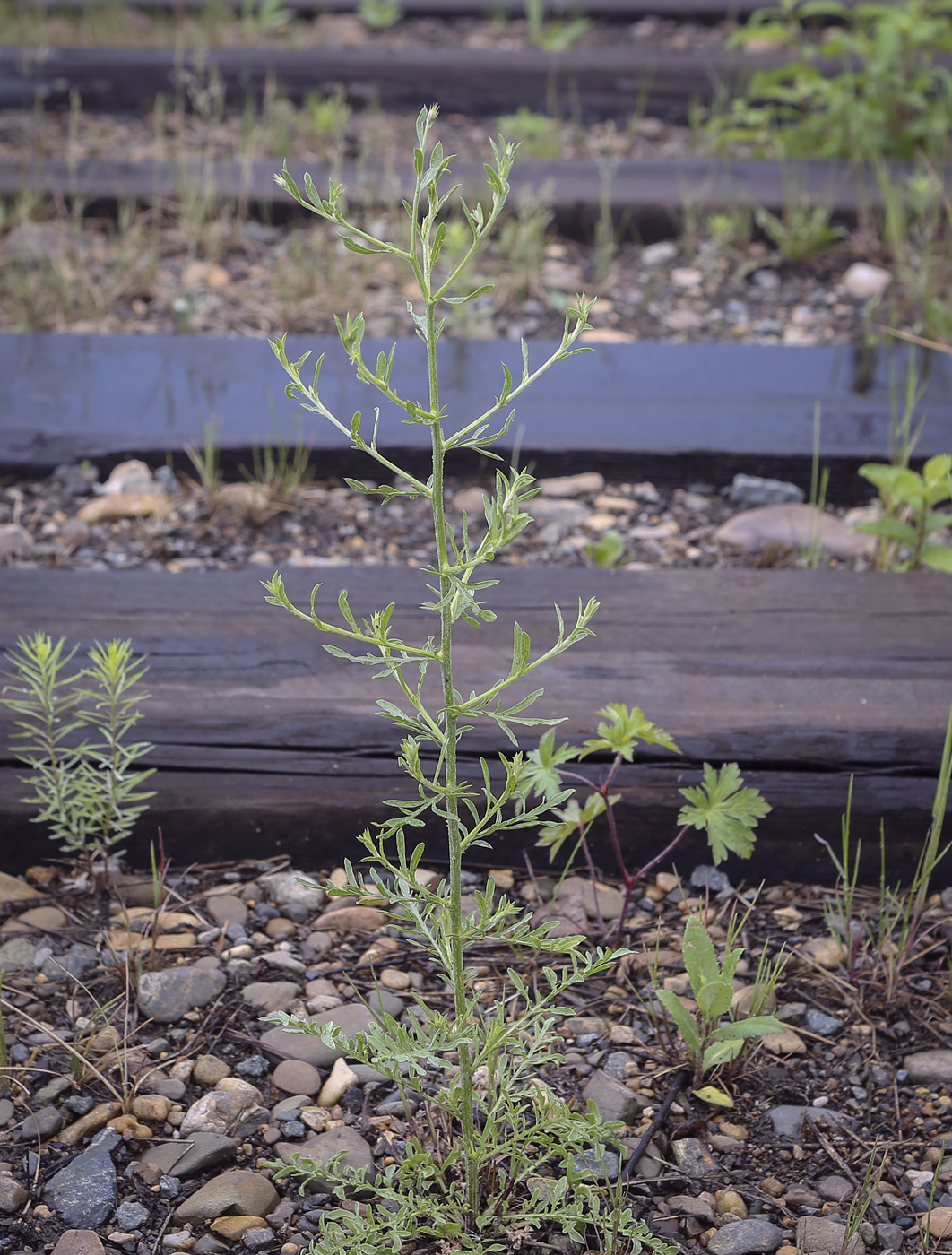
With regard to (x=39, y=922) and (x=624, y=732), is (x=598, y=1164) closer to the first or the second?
(x=624, y=732)

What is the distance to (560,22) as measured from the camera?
628 centimetres

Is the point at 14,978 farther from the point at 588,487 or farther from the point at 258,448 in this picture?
the point at 588,487

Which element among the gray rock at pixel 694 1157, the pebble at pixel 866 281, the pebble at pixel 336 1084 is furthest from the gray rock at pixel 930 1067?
the pebble at pixel 866 281

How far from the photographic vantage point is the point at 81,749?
1.67 meters

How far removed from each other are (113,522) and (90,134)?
3.21 m

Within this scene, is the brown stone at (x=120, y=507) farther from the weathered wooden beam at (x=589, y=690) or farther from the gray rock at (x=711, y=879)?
the gray rock at (x=711, y=879)

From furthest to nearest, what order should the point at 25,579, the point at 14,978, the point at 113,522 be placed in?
the point at 113,522 < the point at 25,579 < the point at 14,978

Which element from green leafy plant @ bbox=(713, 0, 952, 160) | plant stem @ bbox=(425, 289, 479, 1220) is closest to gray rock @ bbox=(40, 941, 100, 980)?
plant stem @ bbox=(425, 289, 479, 1220)

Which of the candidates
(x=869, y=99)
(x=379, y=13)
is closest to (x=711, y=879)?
(x=869, y=99)

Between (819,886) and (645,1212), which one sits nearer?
(645,1212)

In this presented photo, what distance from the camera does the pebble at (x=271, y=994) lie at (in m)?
1.59

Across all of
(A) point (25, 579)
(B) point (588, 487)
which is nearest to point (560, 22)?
(B) point (588, 487)

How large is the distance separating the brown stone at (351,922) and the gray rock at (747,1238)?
0.66 metres

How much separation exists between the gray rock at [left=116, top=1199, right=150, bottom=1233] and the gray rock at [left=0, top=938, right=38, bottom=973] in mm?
438
